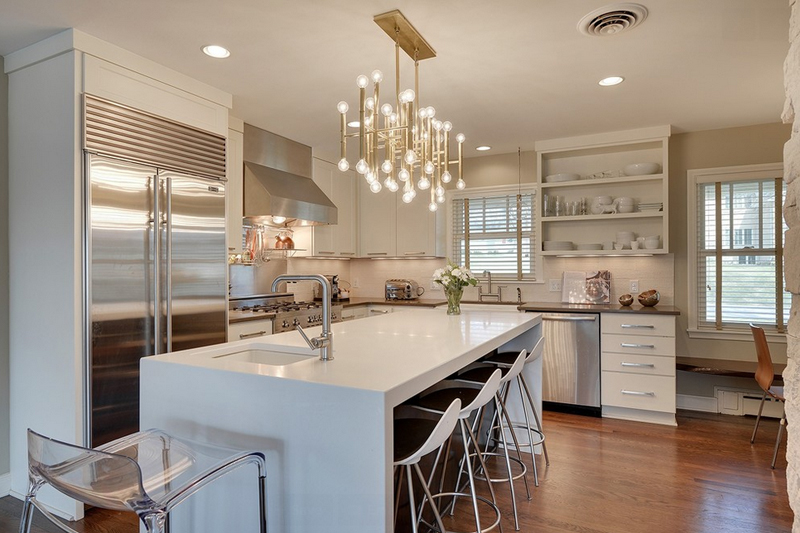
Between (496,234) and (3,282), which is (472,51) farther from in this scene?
(3,282)

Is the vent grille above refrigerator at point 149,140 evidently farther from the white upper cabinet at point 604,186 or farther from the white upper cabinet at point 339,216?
the white upper cabinet at point 604,186

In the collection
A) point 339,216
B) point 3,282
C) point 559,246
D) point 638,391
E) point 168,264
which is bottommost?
point 638,391

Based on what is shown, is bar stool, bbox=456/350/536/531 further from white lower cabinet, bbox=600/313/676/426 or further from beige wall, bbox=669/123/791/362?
beige wall, bbox=669/123/791/362

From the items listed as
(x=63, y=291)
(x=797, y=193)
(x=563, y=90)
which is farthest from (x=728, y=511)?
(x=63, y=291)

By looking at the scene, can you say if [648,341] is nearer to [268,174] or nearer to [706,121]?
[706,121]

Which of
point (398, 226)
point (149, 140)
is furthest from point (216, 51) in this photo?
point (398, 226)

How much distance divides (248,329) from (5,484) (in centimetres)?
163

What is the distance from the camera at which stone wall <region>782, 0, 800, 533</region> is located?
4.62 feet

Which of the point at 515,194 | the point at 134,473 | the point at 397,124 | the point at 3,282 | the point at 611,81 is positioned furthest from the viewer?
the point at 515,194

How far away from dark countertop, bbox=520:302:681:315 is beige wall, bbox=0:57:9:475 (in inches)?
150

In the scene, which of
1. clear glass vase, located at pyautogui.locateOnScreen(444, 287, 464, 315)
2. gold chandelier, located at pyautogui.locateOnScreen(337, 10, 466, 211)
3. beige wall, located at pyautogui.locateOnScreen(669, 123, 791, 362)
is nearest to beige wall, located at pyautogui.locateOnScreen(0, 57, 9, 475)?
gold chandelier, located at pyautogui.locateOnScreen(337, 10, 466, 211)

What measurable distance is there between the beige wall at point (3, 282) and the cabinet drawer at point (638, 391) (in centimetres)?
428

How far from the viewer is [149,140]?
2893 millimetres

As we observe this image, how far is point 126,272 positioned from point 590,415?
376cm
